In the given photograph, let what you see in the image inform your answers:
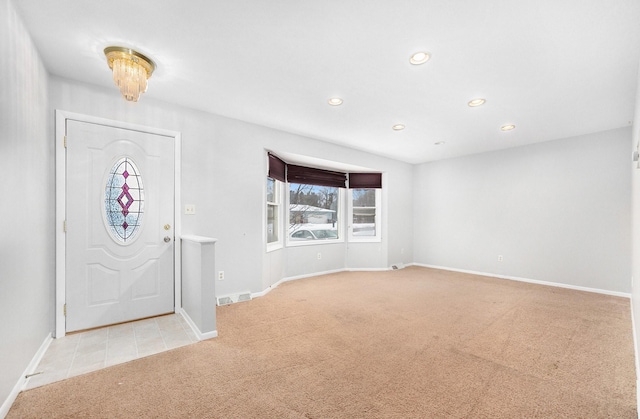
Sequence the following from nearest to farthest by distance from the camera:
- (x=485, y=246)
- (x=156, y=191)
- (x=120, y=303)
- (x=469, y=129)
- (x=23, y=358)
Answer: (x=23, y=358), (x=120, y=303), (x=156, y=191), (x=469, y=129), (x=485, y=246)

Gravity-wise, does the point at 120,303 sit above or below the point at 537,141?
below

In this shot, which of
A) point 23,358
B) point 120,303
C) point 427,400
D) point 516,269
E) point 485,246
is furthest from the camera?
point 485,246

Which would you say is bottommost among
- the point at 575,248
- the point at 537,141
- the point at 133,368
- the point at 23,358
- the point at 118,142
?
the point at 133,368

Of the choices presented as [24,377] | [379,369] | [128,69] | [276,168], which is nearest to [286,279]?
[276,168]

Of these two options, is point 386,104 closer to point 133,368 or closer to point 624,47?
point 624,47

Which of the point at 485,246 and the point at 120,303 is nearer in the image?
the point at 120,303

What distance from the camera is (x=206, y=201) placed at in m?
3.43

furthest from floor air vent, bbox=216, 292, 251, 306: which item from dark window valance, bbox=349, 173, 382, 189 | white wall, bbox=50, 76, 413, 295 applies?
dark window valance, bbox=349, 173, 382, 189

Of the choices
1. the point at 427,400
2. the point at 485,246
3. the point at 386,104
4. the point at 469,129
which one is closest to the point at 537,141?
the point at 469,129

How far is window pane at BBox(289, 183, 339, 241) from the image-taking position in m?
5.16

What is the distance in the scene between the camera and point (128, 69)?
2.23 m

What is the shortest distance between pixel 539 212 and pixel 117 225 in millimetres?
6013

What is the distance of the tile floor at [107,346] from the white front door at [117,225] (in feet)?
0.61

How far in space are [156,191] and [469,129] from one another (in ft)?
13.7
